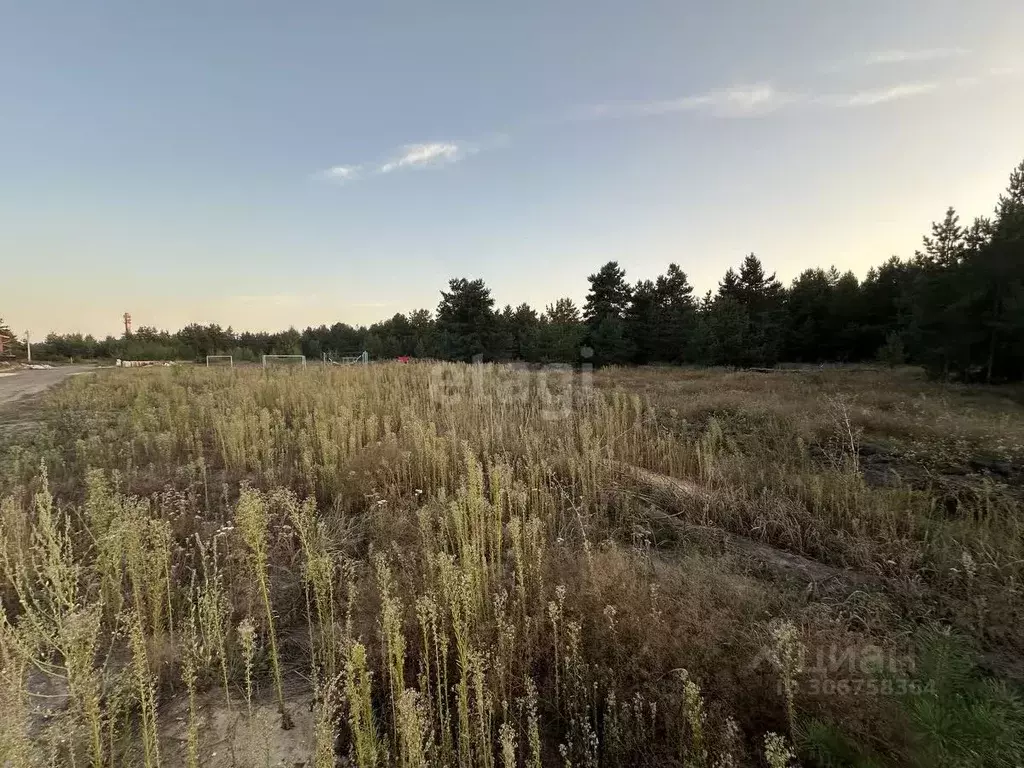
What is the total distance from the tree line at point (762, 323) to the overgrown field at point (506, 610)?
51.5 feet

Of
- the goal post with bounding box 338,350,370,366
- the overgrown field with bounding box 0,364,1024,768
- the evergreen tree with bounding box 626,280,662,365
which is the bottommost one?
the overgrown field with bounding box 0,364,1024,768

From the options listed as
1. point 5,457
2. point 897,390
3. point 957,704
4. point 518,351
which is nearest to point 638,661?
point 957,704

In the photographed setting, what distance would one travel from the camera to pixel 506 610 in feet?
7.66

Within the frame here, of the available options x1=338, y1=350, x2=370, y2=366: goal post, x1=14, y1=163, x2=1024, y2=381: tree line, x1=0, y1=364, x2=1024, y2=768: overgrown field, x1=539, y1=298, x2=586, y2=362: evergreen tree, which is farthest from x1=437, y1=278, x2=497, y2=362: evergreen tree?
x1=0, y1=364, x2=1024, y2=768: overgrown field

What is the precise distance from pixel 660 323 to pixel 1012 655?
34.9m

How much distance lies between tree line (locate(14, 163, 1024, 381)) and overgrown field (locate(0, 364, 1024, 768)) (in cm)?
1568

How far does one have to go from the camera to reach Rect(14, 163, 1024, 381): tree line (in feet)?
51.7

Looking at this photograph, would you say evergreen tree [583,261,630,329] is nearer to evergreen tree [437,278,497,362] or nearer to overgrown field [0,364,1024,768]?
evergreen tree [437,278,497,362]

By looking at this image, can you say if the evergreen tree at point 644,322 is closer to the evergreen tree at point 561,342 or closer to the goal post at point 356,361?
the evergreen tree at point 561,342

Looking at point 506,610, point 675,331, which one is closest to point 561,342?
point 675,331

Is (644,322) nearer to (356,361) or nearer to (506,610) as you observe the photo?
(356,361)

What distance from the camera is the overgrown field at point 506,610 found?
1.50m

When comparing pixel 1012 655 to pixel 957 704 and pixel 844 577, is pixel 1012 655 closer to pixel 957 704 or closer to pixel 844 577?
pixel 844 577

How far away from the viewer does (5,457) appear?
17.1 ft
